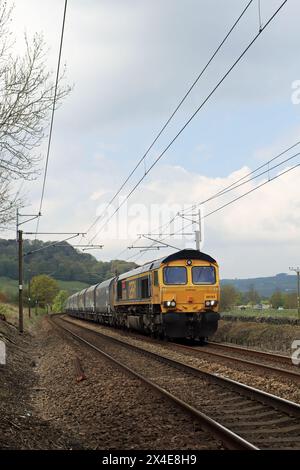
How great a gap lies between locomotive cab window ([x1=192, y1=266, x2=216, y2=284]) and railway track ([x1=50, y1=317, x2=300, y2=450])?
325 inches

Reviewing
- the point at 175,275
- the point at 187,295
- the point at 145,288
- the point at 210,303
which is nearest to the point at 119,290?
the point at 145,288

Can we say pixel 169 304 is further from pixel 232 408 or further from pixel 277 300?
pixel 277 300

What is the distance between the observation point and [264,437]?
719 cm

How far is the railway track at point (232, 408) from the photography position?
23.0ft

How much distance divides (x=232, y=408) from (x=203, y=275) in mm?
13745

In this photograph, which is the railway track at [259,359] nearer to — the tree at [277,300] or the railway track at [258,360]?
the railway track at [258,360]

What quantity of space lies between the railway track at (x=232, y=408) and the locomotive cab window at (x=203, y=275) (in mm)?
8267

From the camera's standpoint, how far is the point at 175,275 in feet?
73.5

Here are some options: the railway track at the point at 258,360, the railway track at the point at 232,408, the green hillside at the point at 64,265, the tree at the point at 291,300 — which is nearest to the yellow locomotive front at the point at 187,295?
the railway track at the point at 258,360

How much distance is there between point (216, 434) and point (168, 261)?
15.4m

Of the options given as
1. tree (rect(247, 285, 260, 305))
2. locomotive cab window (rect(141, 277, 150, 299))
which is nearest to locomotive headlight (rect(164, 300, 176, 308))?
locomotive cab window (rect(141, 277, 150, 299))

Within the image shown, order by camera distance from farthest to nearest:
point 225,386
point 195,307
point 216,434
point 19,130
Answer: point 195,307
point 19,130
point 225,386
point 216,434

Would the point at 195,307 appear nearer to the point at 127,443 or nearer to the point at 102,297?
the point at 127,443

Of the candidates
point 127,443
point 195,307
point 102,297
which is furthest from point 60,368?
point 102,297
